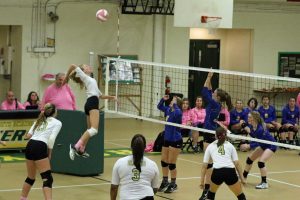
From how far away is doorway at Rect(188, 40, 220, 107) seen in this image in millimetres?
27094

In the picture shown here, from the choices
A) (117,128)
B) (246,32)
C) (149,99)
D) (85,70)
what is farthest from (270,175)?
(246,32)

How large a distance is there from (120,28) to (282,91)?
6.43 m

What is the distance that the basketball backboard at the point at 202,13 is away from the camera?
17203mm

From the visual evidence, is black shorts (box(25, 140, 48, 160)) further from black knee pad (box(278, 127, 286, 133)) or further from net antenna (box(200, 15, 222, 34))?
black knee pad (box(278, 127, 286, 133))

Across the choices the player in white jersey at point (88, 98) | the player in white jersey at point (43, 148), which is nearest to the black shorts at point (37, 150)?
the player in white jersey at point (43, 148)

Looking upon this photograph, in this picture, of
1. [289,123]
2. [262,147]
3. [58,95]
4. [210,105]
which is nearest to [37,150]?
[210,105]

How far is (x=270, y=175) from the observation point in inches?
613

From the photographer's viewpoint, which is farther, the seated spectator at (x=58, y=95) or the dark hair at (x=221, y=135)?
the seated spectator at (x=58, y=95)

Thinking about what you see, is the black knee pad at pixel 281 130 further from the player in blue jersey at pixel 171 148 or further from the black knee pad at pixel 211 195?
the black knee pad at pixel 211 195

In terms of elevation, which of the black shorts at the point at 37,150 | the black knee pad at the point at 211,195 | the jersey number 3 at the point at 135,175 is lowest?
the black knee pad at the point at 211,195

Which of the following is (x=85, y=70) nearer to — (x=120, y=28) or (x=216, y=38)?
(x=120, y=28)

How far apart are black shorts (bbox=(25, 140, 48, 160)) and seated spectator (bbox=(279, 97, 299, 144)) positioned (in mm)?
9625

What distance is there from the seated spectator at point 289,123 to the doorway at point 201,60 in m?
7.30

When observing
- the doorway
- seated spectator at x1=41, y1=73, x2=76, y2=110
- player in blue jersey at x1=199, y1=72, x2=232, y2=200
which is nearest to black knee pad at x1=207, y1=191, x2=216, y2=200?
player in blue jersey at x1=199, y1=72, x2=232, y2=200
